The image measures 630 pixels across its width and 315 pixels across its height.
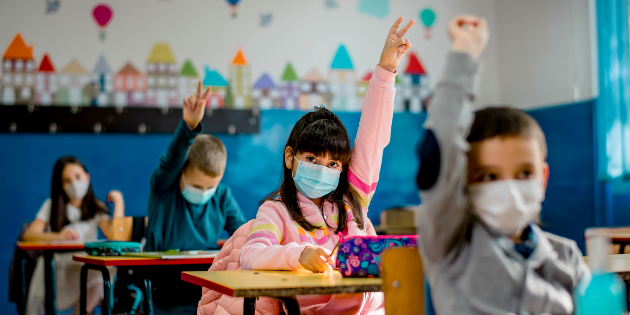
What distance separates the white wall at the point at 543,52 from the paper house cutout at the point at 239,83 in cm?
228

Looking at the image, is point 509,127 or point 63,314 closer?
point 509,127

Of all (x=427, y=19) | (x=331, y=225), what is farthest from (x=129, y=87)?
(x=331, y=225)

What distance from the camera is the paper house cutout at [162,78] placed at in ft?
15.9

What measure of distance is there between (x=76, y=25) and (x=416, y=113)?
115 inches

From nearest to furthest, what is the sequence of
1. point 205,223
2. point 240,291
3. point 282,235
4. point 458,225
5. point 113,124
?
1. point 458,225
2. point 240,291
3. point 282,235
4. point 205,223
5. point 113,124

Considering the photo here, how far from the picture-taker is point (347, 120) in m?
5.13

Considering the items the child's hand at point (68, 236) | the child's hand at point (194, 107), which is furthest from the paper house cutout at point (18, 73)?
the child's hand at point (194, 107)

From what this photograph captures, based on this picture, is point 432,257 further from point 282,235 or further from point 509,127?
point 282,235

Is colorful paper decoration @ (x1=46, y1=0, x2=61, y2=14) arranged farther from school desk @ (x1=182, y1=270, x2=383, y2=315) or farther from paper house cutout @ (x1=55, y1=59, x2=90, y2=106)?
school desk @ (x1=182, y1=270, x2=383, y2=315)

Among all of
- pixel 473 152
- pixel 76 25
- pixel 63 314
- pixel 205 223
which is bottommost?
pixel 63 314

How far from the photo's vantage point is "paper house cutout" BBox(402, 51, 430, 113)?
530cm

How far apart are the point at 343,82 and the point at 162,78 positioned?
1.53 meters

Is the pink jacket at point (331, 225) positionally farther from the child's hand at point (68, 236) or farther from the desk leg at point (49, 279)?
the child's hand at point (68, 236)

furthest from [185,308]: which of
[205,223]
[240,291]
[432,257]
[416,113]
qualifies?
[416,113]
